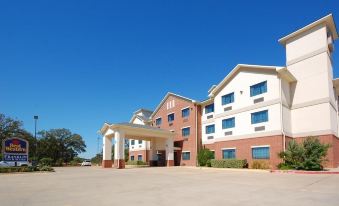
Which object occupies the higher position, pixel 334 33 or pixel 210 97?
pixel 334 33

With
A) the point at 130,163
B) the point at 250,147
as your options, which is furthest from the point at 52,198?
the point at 130,163

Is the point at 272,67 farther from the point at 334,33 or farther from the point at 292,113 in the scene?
the point at 334,33

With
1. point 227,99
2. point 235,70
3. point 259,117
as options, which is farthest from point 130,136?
point 259,117

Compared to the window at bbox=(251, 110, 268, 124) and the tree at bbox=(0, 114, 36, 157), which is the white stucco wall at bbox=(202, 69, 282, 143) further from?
the tree at bbox=(0, 114, 36, 157)

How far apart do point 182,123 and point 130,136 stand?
7.60 meters

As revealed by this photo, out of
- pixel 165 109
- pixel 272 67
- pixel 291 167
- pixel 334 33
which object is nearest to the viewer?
pixel 291 167

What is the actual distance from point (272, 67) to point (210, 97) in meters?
10.8

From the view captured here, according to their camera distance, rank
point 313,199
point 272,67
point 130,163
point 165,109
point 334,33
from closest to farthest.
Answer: point 313,199, point 272,67, point 334,33, point 165,109, point 130,163

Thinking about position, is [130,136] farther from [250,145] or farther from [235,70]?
[250,145]

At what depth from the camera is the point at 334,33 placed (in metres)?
30.2

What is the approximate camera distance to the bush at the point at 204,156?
3625 centimetres

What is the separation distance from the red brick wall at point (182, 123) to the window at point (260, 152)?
1096 cm

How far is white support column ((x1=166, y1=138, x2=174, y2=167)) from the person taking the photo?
1622 inches

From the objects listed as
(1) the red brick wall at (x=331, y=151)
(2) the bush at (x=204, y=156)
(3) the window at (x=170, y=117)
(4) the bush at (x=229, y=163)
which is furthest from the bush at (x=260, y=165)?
(3) the window at (x=170, y=117)
